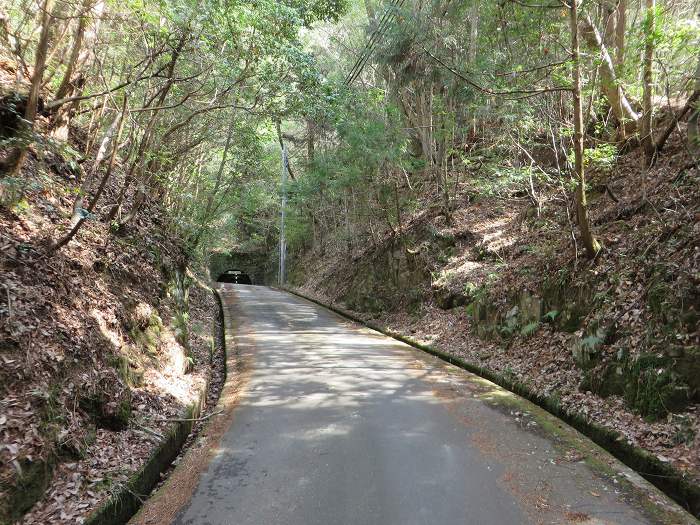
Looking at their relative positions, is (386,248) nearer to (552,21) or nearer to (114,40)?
(552,21)

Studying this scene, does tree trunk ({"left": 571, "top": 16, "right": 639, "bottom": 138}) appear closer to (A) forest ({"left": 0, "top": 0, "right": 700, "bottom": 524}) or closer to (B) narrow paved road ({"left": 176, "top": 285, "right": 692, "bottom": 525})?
(A) forest ({"left": 0, "top": 0, "right": 700, "bottom": 524})

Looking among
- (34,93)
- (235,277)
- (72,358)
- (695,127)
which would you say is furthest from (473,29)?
(235,277)

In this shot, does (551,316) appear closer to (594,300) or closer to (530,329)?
(530,329)

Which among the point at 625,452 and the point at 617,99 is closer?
the point at 625,452

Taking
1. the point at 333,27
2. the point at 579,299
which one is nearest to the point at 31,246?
the point at 579,299

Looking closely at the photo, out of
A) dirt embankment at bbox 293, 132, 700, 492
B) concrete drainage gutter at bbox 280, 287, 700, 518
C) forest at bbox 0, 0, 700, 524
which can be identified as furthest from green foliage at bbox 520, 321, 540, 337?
concrete drainage gutter at bbox 280, 287, 700, 518

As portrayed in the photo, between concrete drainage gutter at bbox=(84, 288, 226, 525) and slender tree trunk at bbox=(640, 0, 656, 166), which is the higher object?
slender tree trunk at bbox=(640, 0, 656, 166)

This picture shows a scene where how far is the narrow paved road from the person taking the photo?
3.78m

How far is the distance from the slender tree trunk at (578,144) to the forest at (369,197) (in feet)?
0.15

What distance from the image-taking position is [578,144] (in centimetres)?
701

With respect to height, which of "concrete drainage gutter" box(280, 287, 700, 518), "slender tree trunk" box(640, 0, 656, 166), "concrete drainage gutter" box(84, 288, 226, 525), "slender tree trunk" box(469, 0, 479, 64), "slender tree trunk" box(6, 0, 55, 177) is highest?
"slender tree trunk" box(469, 0, 479, 64)

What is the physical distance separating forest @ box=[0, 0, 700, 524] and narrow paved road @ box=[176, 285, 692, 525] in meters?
0.65

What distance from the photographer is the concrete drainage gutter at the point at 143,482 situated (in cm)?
357

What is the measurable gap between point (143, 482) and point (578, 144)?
24.0ft
